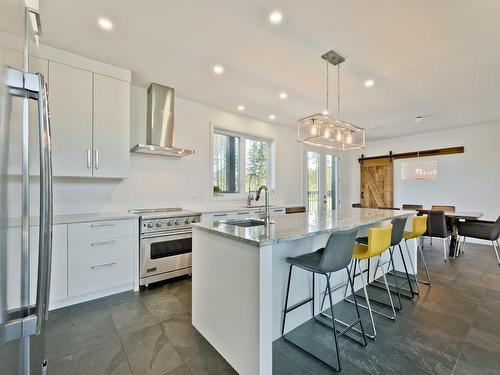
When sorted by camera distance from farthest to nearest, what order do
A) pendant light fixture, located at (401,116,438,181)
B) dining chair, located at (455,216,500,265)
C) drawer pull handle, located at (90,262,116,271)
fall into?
1. pendant light fixture, located at (401,116,438,181)
2. dining chair, located at (455,216,500,265)
3. drawer pull handle, located at (90,262,116,271)

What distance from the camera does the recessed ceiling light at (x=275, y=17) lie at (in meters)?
1.97

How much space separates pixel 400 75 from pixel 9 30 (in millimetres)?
3671

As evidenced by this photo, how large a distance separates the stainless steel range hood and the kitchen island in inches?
Result: 71.0

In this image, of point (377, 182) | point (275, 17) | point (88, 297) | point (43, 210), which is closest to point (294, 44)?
point (275, 17)

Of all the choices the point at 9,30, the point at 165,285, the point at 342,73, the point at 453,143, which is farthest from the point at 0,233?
the point at 453,143

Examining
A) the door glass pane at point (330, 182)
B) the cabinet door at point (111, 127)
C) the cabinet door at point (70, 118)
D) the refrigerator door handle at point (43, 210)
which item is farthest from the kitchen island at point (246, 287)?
the door glass pane at point (330, 182)

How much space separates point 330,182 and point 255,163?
3.05m

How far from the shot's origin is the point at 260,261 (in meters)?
1.42

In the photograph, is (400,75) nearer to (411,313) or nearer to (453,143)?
(411,313)

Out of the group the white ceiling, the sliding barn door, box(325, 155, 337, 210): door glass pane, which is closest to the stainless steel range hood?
the white ceiling

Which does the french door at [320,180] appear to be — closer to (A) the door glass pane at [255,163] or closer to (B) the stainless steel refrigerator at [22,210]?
(A) the door glass pane at [255,163]

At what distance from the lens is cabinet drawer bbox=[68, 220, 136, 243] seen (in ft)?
8.04

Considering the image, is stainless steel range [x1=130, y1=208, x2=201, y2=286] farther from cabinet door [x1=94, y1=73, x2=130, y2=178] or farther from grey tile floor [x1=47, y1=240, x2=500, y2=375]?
cabinet door [x1=94, y1=73, x2=130, y2=178]

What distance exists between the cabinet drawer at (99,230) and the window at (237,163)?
181cm
